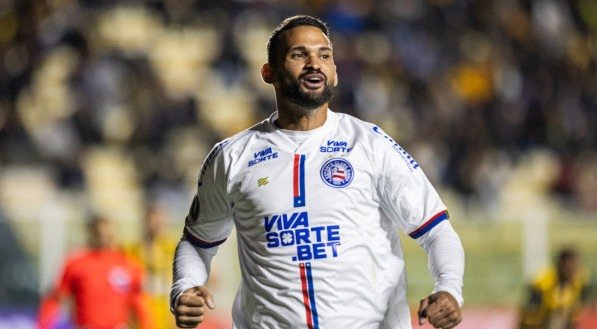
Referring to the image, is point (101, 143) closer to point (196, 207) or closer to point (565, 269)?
point (565, 269)

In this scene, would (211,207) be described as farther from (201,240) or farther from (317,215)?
(317,215)

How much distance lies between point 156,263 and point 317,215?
21.3 feet

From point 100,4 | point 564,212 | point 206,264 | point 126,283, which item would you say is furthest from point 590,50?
point 206,264

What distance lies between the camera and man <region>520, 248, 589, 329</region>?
992 cm

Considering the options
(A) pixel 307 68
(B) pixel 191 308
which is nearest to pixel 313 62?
(A) pixel 307 68

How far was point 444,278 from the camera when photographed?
422 cm

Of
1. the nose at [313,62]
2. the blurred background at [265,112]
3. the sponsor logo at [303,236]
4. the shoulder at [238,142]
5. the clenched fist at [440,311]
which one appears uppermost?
the blurred background at [265,112]

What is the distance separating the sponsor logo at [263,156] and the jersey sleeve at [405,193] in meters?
0.38

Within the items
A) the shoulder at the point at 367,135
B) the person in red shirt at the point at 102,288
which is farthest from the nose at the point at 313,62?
the person in red shirt at the point at 102,288

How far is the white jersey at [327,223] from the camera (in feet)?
14.1

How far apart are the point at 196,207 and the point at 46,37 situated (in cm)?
1009

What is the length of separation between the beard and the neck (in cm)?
5

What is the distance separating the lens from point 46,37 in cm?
1434

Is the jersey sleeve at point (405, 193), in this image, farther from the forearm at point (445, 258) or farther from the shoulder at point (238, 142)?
the shoulder at point (238, 142)
